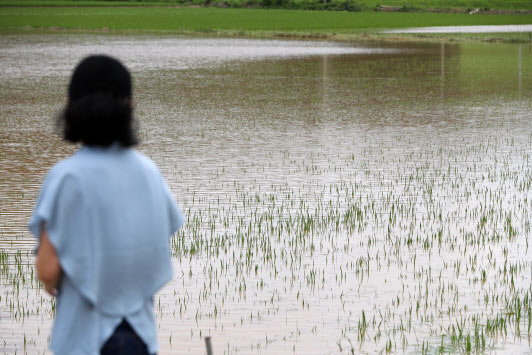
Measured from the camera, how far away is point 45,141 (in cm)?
1416

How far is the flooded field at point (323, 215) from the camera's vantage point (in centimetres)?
571

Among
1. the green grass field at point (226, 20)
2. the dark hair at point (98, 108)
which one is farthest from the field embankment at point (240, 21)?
the dark hair at point (98, 108)

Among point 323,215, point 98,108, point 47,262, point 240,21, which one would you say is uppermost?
point 98,108

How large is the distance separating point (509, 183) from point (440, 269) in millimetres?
4050

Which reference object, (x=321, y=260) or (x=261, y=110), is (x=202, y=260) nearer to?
(x=321, y=260)

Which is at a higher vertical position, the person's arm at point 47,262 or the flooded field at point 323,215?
the person's arm at point 47,262

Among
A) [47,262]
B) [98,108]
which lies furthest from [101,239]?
[98,108]

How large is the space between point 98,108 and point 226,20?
58.2 m

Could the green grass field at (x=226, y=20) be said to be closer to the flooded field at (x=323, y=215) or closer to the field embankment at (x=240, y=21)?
the field embankment at (x=240, y=21)

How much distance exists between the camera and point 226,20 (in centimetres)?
5953

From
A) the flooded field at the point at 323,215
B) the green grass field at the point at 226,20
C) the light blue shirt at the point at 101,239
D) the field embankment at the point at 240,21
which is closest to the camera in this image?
the light blue shirt at the point at 101,239

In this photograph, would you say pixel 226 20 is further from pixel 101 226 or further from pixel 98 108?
pixel 101 226

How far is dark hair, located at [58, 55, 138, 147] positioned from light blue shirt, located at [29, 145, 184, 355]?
42 millimetres

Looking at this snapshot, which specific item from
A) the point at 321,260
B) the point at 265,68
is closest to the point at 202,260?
the point at 321,260
